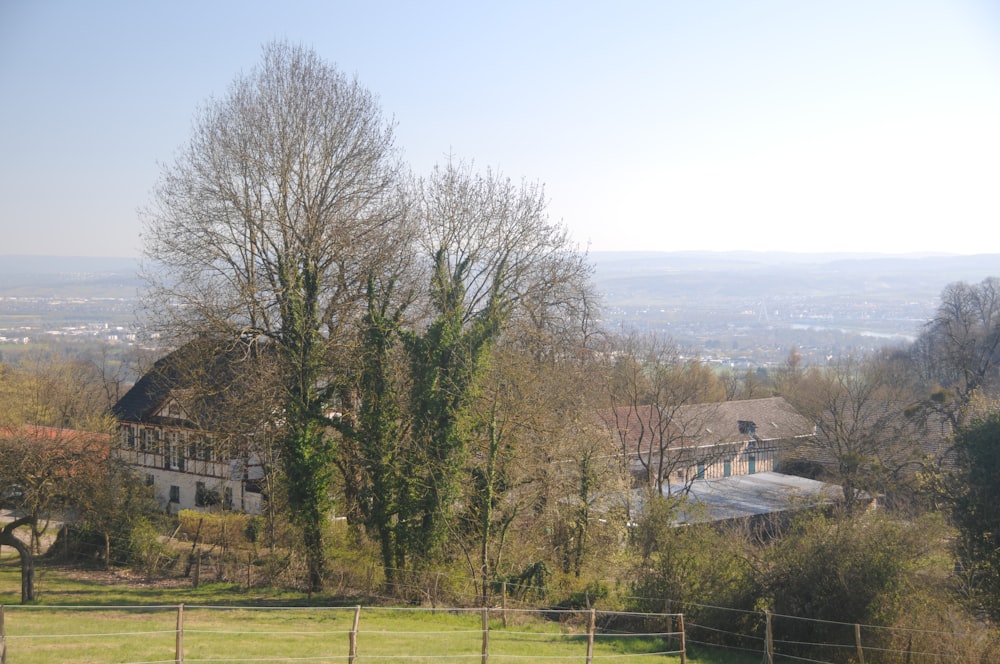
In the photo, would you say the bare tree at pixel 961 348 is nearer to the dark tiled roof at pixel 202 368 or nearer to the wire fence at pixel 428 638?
the wire fence at pixel 428 638

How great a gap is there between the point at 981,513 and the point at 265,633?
13.9 metres

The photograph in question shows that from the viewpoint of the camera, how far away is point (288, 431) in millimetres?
22047

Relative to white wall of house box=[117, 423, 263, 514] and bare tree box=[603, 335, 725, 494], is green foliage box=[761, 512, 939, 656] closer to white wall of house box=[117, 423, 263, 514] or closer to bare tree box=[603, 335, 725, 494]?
bare tree box=[603, 335, 725, 494]

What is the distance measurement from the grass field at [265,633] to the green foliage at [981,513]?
14.9 ft

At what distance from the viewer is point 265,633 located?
1481cm

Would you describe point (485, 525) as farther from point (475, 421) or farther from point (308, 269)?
point (308, 269)

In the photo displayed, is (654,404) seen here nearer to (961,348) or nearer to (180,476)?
(961,348)

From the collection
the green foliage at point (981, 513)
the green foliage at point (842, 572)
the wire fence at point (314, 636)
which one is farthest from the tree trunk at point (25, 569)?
the green foliage at point (981, 513)

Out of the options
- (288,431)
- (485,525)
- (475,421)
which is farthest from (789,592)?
(288,431)

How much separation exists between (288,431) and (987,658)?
16236 mm

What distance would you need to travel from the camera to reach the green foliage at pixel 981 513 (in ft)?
52.1

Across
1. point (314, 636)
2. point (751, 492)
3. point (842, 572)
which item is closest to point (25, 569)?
point (314, 636)

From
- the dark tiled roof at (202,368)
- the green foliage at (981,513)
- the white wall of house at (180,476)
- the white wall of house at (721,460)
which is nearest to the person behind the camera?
the green foliage at (981,513)

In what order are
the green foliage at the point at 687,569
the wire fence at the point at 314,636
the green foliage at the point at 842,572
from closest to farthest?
1. the wire fence at the point at 314,636
2. the green foliage at the point at 842,572
3. the green foliage at the point at 687,569
